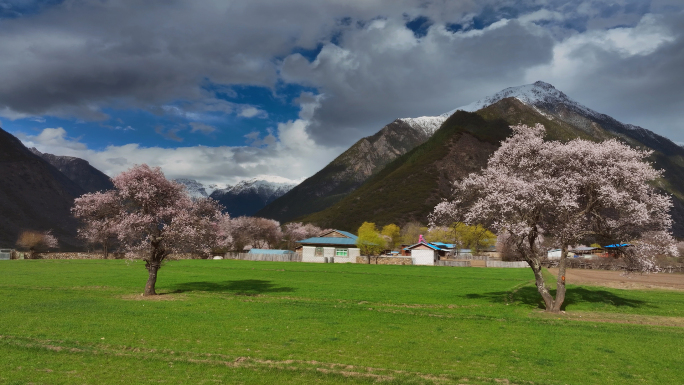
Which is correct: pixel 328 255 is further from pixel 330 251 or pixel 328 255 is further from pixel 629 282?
pixel 629 282

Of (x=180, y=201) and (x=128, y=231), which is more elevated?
(x=180, y=201)

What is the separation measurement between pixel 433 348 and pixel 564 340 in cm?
704

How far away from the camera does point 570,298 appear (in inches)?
1436

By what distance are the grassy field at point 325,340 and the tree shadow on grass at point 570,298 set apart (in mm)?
763

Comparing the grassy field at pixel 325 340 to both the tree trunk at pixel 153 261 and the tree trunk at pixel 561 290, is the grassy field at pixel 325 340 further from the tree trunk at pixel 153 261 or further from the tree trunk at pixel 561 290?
the tree trunk at pixel 153 261

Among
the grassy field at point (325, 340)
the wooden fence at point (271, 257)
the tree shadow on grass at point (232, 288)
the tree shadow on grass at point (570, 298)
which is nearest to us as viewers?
the grassy field at point (325, 340)

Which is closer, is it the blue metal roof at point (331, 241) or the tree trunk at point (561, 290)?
the tree trunk at point (561, 290)

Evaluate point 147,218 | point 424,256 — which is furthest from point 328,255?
point 147,218

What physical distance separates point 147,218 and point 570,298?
1359 inches

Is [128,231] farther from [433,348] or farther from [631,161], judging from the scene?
[631,161]

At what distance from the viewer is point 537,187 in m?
27.5

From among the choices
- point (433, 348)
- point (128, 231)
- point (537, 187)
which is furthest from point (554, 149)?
point (128, 231)

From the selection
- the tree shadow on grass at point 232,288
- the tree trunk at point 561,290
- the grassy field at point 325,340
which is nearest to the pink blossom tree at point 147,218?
the grassy field at point 325,340

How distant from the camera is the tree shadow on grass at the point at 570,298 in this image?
3341cm
